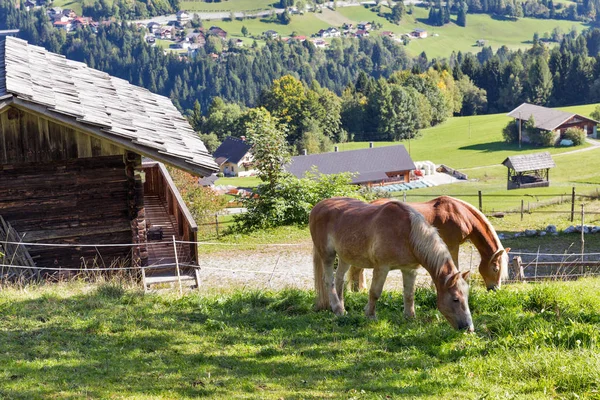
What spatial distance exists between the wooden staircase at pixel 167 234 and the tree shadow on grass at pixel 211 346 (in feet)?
7.19

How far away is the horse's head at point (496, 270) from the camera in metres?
10.9

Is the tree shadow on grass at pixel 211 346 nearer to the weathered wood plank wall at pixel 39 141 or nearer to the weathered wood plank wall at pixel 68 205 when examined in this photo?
the weathered wood plank wall at pixel 68 205

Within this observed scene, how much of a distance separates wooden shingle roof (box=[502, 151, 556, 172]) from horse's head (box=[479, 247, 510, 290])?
59.5 metres

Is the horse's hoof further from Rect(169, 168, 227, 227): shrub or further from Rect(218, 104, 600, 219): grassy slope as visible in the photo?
Rect(169, 168, 227, 227): shrub

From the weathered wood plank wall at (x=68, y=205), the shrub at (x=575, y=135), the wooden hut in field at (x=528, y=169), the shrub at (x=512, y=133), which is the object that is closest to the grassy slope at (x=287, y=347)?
the weathered wood plank wall at (x=68, y=205)

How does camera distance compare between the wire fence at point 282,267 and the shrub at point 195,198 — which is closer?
the wire fence at point 282,267

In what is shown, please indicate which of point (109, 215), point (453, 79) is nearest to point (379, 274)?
point (109, 215)

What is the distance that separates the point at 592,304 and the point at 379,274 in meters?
2.65

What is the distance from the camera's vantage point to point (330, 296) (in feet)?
32.6

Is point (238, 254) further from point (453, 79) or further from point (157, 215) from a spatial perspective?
point (453, 79)

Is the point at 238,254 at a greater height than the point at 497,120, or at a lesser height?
greater

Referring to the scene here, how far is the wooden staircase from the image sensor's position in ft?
47.4

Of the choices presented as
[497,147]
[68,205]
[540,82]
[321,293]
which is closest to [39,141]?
[68,205]

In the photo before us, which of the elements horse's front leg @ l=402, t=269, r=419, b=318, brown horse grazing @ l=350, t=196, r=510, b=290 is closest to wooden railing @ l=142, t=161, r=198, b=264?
brown horse grazing @ l=350, t=196, r=510, b=290
